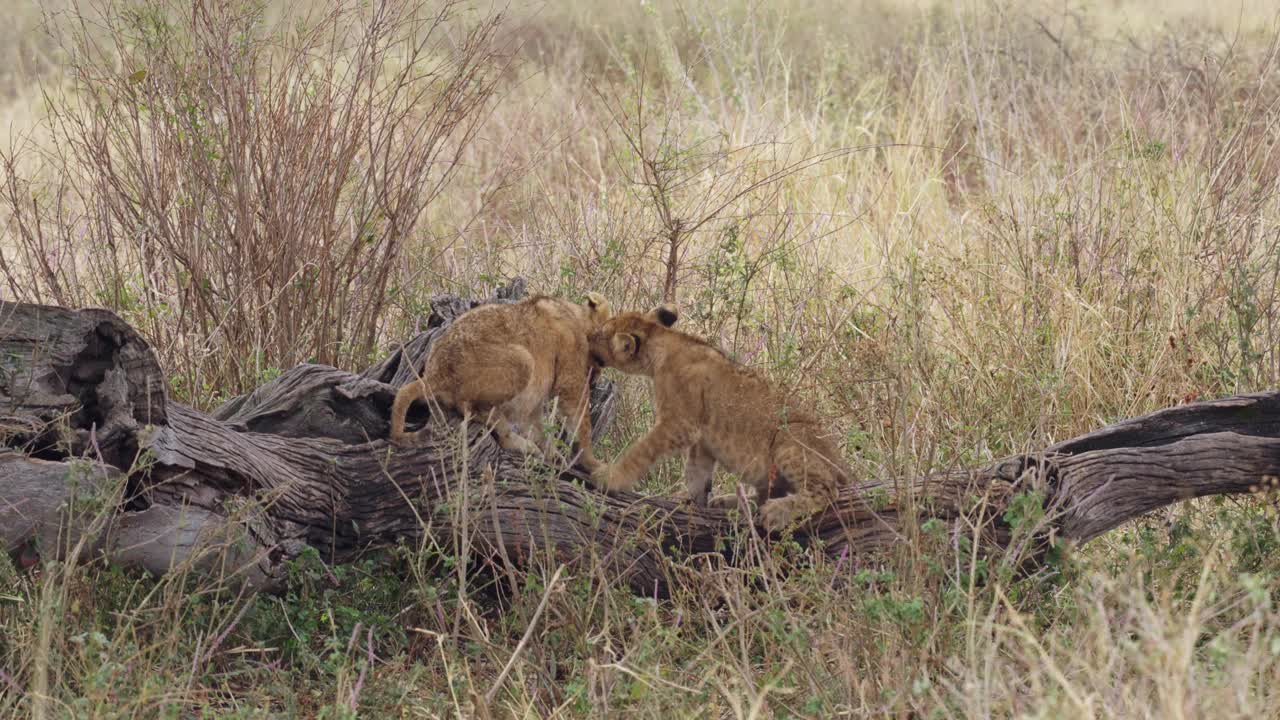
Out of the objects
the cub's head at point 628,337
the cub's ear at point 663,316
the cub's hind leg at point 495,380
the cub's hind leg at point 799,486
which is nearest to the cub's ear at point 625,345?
the cub's head at point 628,337

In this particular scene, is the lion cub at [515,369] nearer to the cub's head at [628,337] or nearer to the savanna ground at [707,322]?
the cub's head at [628,337]

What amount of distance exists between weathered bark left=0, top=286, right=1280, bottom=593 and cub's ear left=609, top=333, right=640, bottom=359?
57 centimetres

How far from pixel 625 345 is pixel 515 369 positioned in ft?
1.67

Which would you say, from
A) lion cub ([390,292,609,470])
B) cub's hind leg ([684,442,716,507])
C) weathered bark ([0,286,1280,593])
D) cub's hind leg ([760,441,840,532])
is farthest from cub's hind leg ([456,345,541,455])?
cub's hind leg ([760,441,840,532])

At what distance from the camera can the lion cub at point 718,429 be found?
16.2ft

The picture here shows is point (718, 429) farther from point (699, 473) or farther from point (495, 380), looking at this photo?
point (495, 380)

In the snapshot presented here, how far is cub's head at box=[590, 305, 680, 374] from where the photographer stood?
5578 mm

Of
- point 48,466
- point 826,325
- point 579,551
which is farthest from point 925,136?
point 48,466

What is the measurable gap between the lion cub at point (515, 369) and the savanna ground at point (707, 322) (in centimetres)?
61

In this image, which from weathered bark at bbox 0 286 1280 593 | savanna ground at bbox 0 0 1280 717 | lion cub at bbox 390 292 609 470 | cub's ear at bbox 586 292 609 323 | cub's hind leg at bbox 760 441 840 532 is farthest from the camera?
cub's ear at bbox 586 292 609 323

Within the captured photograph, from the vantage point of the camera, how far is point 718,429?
525 cm

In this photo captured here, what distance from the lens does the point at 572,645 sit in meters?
4.47

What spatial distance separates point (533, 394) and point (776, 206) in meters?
3.55

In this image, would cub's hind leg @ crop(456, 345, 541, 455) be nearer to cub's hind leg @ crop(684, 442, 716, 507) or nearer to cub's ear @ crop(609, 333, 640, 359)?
cub's ear @ crop(609, 333, 640, 359)
